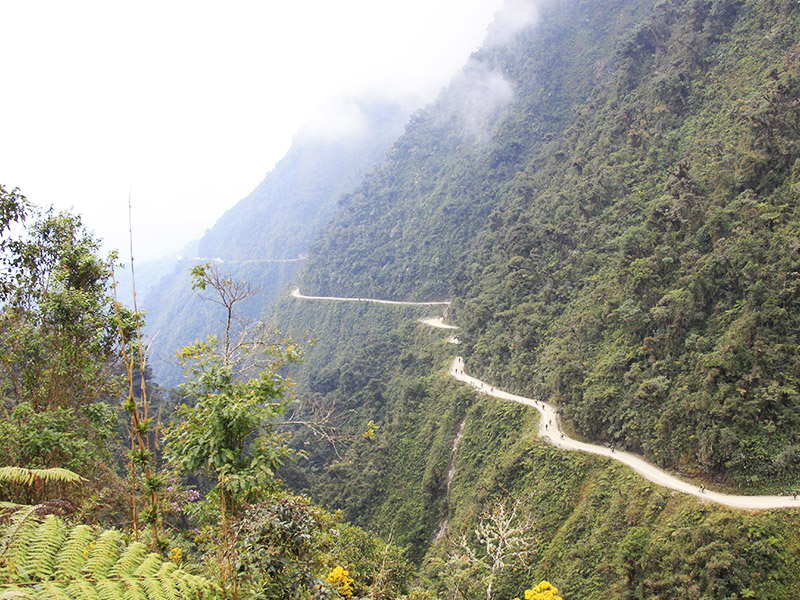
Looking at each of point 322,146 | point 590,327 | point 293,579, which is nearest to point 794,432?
point 590,327

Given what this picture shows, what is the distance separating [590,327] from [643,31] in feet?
93.6

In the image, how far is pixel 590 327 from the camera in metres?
24.7

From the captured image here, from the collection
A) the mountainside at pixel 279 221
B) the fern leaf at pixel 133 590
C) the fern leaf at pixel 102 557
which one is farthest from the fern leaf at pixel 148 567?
the mountainside at pixel 279 221

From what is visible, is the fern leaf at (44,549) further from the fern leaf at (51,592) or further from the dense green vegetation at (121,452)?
the fern leaf at (51,592)

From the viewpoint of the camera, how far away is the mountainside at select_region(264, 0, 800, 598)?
612 inches

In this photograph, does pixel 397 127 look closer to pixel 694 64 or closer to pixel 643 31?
pixel 643 31

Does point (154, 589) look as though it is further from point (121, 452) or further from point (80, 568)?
point (121, 452)

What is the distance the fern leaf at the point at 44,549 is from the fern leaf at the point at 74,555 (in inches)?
2.0

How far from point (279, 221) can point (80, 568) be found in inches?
4649

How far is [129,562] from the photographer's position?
138 inches

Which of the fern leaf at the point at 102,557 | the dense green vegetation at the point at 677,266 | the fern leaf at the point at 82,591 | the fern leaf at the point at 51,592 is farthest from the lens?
the dense green vegetation at the point at 677,266

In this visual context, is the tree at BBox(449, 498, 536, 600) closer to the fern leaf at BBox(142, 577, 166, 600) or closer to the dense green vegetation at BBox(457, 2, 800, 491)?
the fern leaf at BBox(142, 577, 166, 600)

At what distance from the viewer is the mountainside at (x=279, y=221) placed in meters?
97.2

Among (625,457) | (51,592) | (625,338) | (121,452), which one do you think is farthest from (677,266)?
(51,592)
